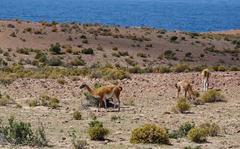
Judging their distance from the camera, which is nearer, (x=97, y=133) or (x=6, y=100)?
(x=97, y=133)

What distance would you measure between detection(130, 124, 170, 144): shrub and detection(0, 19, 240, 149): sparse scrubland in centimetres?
3

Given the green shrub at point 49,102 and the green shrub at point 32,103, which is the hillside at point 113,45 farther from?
the green shrub at point 32,103

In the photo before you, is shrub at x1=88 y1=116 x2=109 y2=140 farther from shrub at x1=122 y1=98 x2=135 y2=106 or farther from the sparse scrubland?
shrub at x1=122 y1=98 x2=135 y2=106

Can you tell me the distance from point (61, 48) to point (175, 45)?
14.5 meters

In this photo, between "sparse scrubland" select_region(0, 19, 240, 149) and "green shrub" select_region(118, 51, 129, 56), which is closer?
"sparse scrubland" select_region(0, 19, 240, 149)

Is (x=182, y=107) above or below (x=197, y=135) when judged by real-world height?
above

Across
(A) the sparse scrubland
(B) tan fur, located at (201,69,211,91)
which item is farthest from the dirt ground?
(B) tan fur, located at (201,69,211,91)

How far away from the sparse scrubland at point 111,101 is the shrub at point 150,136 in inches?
1.1

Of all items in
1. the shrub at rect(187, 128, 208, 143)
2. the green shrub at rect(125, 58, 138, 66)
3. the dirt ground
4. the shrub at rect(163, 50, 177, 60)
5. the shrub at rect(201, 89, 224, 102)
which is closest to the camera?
the shrub at rect(187, 128, 208, 143)

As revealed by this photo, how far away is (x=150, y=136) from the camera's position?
15.4m

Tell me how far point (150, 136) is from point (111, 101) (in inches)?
336

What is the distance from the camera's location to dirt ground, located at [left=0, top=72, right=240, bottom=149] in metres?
16.1

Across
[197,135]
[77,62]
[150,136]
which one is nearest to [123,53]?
[77,62]

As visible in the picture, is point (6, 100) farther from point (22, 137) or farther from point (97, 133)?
point (22, 137)
